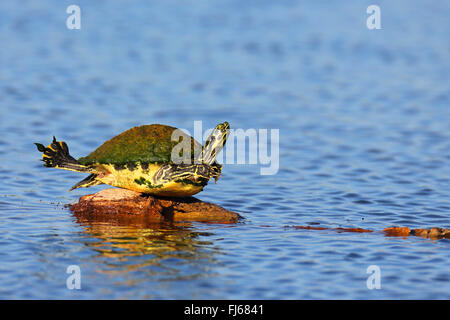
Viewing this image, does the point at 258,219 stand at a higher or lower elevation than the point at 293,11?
lower

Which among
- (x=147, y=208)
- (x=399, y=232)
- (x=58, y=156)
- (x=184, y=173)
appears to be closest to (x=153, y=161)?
(x=184, y=173)

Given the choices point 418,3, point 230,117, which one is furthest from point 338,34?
point 230,117

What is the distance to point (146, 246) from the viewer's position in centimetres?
965

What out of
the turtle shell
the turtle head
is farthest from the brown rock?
the turtle shell

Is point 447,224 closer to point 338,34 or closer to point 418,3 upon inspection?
point 338,34

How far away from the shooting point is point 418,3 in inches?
1316

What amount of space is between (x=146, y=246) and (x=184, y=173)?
135cm

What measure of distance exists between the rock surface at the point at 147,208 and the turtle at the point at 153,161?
0.54 ft

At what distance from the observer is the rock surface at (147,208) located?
10969mm

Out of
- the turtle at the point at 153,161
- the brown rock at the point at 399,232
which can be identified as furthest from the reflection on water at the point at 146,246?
the brown rock at the point at 399,232

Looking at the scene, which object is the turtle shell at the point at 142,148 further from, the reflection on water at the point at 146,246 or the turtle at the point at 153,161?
the reflection on water at the point at 146,246
